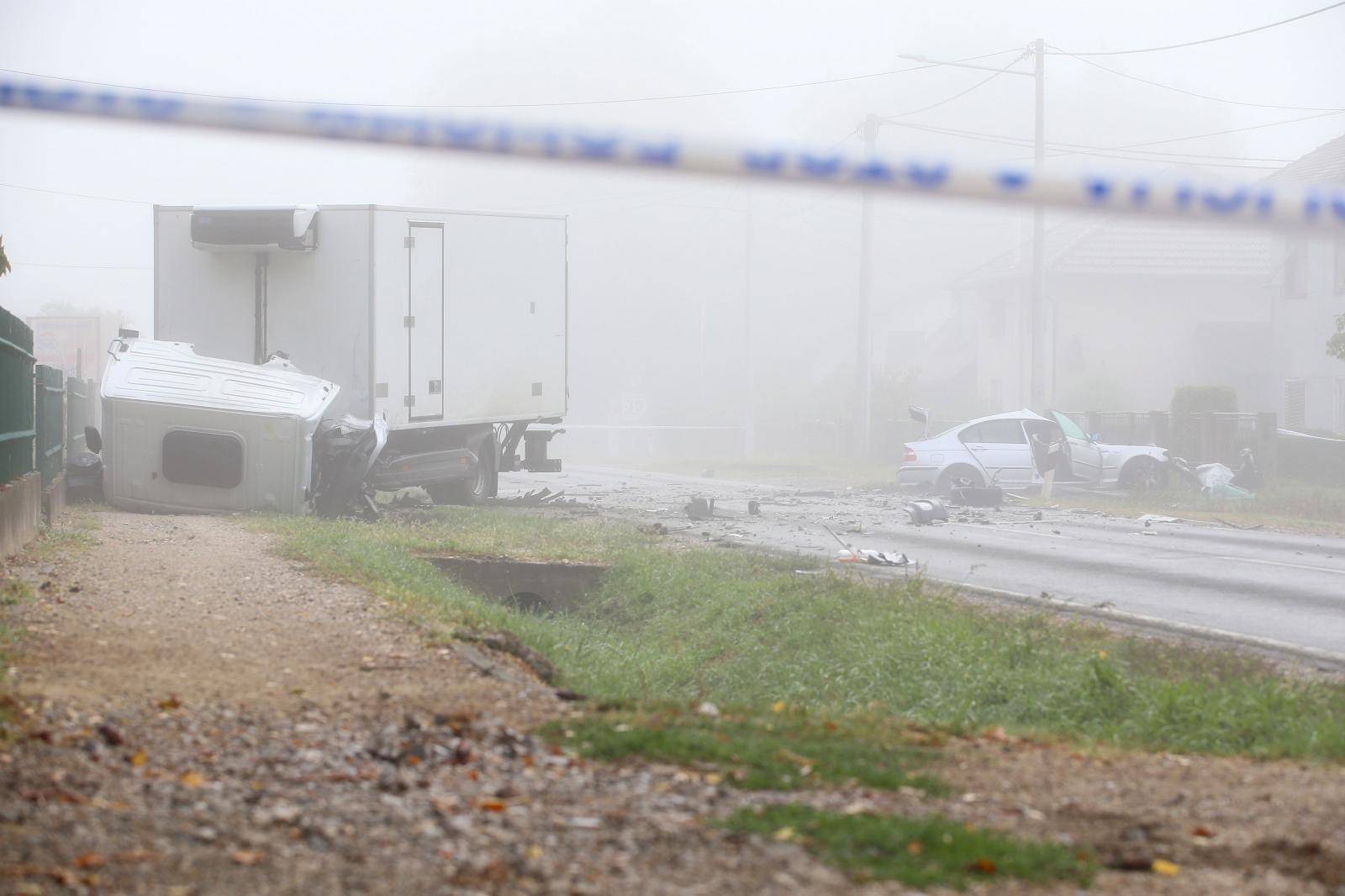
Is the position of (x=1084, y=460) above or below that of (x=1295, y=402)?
below

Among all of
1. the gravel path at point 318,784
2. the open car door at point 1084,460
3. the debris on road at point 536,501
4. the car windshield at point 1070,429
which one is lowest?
the debris on road at point 536,501

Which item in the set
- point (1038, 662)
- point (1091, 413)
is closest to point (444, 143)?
point (1038, 662)

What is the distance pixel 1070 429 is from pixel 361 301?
14299mm

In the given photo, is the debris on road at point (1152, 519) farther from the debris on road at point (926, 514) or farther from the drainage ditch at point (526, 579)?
the drainage ditch at point (526, 579)

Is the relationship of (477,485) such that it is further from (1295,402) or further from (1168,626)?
(1295,402)

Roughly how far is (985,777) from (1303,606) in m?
7.12

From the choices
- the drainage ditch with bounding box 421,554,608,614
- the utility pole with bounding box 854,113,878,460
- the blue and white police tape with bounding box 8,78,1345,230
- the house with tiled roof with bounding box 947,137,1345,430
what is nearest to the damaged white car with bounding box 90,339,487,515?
the drainage ditch with bounding box 421,554,608,614

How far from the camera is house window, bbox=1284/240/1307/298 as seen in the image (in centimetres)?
3381

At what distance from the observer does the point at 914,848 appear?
349 centimetres

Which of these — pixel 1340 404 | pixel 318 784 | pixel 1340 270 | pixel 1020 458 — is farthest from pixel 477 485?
pixel 1340 404

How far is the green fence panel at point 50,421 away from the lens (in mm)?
13016

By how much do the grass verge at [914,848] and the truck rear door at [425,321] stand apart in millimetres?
12708

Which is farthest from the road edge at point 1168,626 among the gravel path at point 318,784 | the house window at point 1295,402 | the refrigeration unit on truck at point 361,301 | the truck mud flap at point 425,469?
the house window at point 1295,402

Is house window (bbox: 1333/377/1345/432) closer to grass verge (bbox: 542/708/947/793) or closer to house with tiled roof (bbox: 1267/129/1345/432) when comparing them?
house with tiled roof (bbox: 1267/129/1345/432)
